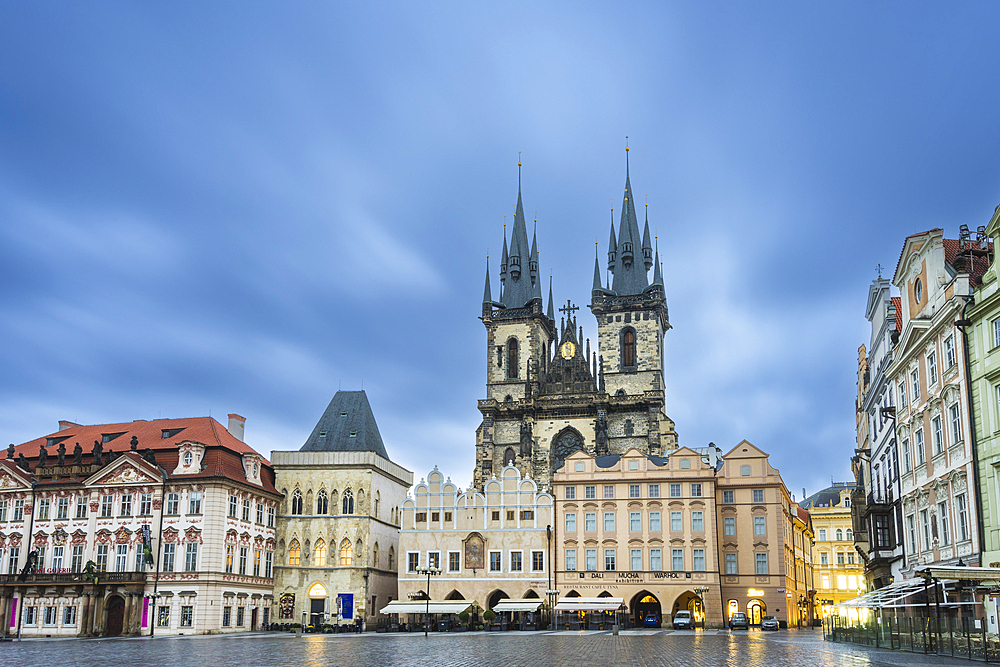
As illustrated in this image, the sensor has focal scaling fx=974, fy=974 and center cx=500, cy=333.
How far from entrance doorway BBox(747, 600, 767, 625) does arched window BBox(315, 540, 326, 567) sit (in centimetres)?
3019

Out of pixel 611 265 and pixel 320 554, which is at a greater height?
pixel 611 265

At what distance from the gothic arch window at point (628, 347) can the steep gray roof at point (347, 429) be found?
2856 cm

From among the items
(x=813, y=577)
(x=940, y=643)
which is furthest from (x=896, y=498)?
(x=813, y=577)

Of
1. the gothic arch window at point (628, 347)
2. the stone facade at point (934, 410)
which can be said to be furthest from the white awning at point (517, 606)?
the gothic arch window at point (628, 347)

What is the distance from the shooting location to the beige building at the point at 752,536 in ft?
221

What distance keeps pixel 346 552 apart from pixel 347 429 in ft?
34.3

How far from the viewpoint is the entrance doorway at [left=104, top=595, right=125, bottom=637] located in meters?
61.4

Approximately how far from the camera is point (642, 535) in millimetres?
68438

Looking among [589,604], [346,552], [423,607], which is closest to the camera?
[589,604]

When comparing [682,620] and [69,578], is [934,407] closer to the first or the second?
[682,620]

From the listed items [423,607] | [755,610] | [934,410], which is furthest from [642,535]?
[934,410]

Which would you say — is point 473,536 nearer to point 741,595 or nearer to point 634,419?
point 741,595

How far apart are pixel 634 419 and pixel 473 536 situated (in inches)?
1130

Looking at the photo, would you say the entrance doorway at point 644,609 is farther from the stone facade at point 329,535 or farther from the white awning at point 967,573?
the white awning at point 967,573
